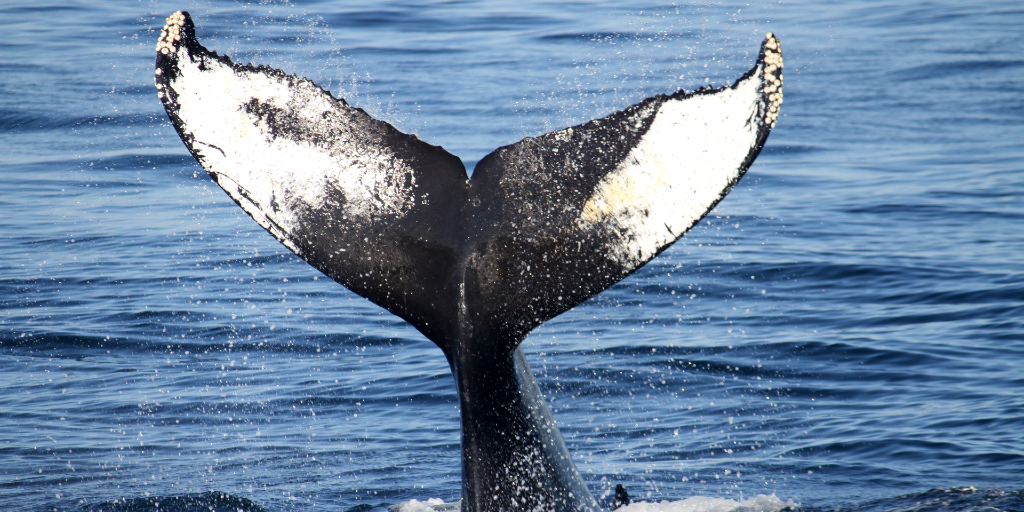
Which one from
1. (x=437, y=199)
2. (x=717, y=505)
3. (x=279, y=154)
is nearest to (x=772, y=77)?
(x=437, y=199)

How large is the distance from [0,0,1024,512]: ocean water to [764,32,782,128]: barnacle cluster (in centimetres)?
278

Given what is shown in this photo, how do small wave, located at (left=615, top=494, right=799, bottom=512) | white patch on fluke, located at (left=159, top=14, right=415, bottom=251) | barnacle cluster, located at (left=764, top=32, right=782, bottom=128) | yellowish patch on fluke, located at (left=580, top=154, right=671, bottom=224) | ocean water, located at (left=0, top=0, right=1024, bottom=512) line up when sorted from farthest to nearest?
ocean water, located at (left=0, top=0, right=1024, bottom=512) < small wave, located at (left=615, top=494, right=799, bottom=512) < white patch on fluke, located at (left=159, top=14, right=415, bottom=251) < yellowish patch on fluke, located at (left=580, top=154, right=671, bottom=224) < barnacle cluster, located at (left=764, top=32, right=782, bottom=128)

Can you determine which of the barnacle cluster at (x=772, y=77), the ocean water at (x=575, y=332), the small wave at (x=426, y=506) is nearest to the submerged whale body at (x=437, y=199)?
the barnacle cluster at (x=772, y=77)

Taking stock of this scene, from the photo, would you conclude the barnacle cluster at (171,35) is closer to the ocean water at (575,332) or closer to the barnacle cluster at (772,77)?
the barnacle cluster at (772,77)

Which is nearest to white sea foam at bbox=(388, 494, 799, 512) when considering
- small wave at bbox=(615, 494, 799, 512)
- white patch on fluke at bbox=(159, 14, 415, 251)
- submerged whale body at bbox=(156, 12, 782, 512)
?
small wave at bbox=(615, 494, 799, 512)

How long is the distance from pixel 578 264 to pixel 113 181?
1245 cm

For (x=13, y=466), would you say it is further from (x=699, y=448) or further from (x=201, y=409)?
(x=699, y=448)

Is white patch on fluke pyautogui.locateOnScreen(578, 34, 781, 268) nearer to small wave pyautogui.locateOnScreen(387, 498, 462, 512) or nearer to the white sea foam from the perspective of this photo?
the white sea foam

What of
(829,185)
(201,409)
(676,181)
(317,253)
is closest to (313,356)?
(201,409)

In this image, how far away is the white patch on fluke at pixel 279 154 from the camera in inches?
142

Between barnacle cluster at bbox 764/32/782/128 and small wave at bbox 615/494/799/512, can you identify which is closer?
barnacle cluster at bbox 764/32/782/128

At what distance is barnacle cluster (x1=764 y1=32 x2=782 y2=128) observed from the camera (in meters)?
3.22

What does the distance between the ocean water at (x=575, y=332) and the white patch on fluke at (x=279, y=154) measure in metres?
2.66

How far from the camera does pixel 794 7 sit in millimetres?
31234
